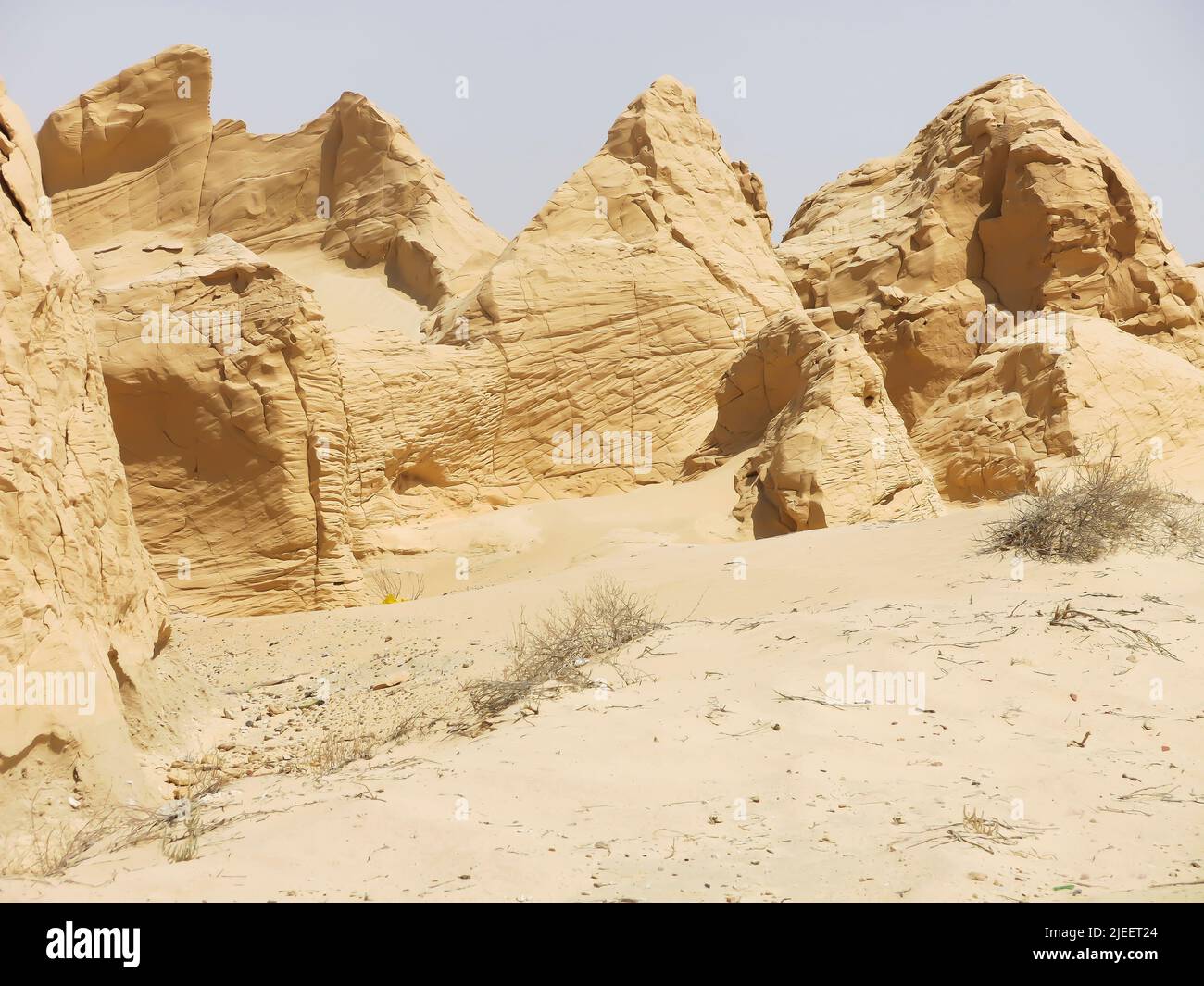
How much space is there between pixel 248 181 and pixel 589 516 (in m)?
13.0

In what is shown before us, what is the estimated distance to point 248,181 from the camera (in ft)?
75.0

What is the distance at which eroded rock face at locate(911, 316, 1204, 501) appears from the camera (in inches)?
463

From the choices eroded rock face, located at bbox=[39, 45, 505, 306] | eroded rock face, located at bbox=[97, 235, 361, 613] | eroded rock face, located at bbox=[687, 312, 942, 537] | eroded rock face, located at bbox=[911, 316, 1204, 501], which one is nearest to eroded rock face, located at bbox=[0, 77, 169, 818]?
eroded rock face, located at bbox=[97, 235, 361, 613]

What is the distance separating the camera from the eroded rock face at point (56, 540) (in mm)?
4266

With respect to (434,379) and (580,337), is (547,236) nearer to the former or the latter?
(580,337)

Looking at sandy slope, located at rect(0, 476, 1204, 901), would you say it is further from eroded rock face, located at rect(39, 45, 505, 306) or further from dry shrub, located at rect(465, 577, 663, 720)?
eroded rock face, located at rect(39, 45, 505, 306)

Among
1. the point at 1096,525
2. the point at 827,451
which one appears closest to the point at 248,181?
the point at 827,451

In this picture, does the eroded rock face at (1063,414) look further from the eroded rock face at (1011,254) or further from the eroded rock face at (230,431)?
the eroded rock face at (230,431)

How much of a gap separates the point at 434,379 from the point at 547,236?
339 cm

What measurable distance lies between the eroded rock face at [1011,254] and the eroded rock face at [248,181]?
7575 millimetres

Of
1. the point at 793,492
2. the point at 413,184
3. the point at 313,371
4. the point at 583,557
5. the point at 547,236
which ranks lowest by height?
the point at 583,557

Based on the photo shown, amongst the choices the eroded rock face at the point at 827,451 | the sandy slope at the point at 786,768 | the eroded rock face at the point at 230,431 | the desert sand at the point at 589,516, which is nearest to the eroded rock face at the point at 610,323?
the desert sand at the point at 589,516
